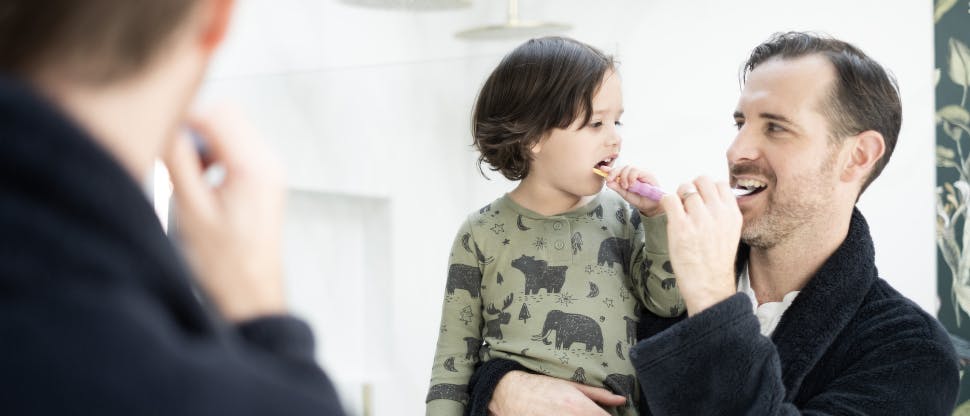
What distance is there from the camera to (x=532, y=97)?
1516 millimetres

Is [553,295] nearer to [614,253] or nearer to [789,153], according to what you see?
[614,253]

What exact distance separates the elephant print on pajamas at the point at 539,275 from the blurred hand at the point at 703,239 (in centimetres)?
25

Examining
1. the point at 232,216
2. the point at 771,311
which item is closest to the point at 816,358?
the point at 771,311

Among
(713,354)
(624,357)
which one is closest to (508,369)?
(624,357)

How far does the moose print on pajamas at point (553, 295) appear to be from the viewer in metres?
1.41

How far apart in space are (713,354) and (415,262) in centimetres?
106

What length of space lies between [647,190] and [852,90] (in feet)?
1.17

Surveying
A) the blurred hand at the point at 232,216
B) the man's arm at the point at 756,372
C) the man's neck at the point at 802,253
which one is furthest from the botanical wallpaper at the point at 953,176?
the blurred hand at the point at 232,216

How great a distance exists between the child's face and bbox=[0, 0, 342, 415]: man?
1.14m

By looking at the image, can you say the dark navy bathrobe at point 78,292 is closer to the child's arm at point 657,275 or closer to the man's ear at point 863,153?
the child's arm at point 657,275

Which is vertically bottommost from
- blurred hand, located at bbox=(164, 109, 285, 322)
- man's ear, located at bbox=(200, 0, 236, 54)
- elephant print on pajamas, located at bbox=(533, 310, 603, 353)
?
elephant print on pajamas, located at bbox=(533, 310, 603, 353)

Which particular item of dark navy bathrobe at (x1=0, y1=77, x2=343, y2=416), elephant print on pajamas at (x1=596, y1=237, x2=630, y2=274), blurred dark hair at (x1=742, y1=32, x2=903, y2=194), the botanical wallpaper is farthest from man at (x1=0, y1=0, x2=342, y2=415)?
the botanical wallpaper

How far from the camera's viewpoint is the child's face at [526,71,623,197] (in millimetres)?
1482

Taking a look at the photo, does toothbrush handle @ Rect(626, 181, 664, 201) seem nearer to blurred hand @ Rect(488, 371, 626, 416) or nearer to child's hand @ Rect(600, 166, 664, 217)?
child's hand @ Rect(600, 166, 664, 217)
